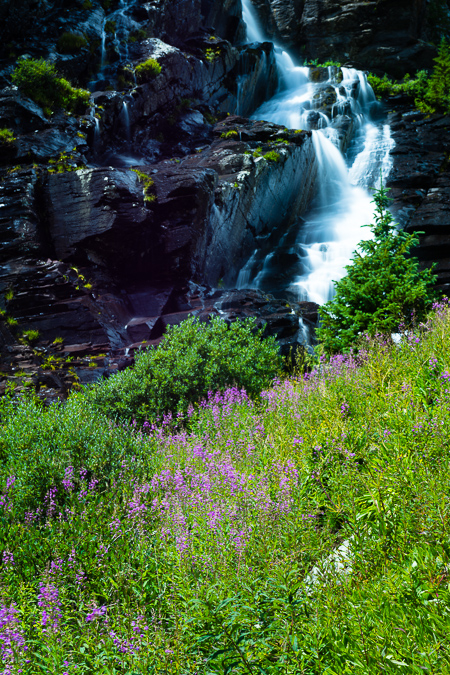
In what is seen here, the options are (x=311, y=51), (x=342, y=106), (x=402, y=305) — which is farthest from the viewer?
(x=311, y=51)

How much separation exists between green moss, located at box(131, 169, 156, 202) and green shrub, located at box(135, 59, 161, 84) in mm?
8332

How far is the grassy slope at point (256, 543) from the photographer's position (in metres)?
2.23

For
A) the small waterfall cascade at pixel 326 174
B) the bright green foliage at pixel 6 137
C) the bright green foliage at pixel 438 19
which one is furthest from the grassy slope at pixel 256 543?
the bright green foliage at pixel 438 19

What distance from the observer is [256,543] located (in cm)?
311

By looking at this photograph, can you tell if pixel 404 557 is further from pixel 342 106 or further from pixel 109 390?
pixel 342 106

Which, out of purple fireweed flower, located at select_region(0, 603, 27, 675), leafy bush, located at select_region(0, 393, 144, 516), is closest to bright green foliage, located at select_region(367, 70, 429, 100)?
leafy bush, located at select_region(0, 393, 144, 516)

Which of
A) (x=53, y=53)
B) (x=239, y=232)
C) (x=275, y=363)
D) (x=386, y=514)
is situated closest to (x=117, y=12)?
(x=53, y=53)

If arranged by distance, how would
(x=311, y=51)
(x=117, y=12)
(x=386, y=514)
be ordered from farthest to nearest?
(x=311, y=51)
(x=117, y=12)
(x=386, y=514)

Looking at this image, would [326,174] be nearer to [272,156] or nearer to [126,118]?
[272,156]

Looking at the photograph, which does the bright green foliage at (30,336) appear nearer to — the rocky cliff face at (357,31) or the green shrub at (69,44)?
the green shrub at (69,44)

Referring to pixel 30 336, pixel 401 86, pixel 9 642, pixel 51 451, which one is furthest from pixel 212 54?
pixel 9 642

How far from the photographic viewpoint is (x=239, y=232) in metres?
17.9

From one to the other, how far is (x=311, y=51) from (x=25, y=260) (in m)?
35.0

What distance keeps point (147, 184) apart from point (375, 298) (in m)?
10.1
